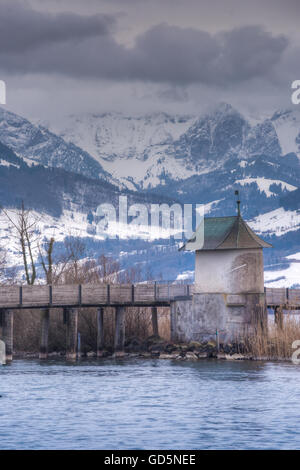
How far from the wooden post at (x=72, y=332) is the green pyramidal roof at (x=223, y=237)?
10.9 m

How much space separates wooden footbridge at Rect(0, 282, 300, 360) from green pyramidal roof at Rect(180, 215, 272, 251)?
3950 mm

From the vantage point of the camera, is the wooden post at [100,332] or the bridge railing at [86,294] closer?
the bridge railing at [86,294]

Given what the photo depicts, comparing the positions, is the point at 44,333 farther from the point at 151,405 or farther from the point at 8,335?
the point at 151,405

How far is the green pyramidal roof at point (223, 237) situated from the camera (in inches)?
3514

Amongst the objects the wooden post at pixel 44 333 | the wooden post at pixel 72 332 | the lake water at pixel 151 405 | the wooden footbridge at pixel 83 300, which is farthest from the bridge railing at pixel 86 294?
the lake water at pixel 151 405

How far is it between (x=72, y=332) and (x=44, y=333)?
2266mm

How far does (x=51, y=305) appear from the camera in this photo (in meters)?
86.4

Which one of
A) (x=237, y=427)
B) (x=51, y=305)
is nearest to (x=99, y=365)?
(x=51, y=305)

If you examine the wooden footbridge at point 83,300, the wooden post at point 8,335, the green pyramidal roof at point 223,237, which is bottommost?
the wooden post at point 8,335

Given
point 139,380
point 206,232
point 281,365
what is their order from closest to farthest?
point 139,380
point 281,365
point 206,232

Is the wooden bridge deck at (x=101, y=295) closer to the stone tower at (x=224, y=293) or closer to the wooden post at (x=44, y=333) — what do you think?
the stone tower at (x=224, y=293)

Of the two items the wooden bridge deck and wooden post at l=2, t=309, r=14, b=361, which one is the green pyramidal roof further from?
wooden post at l=2, t=309, r=14, b=361
